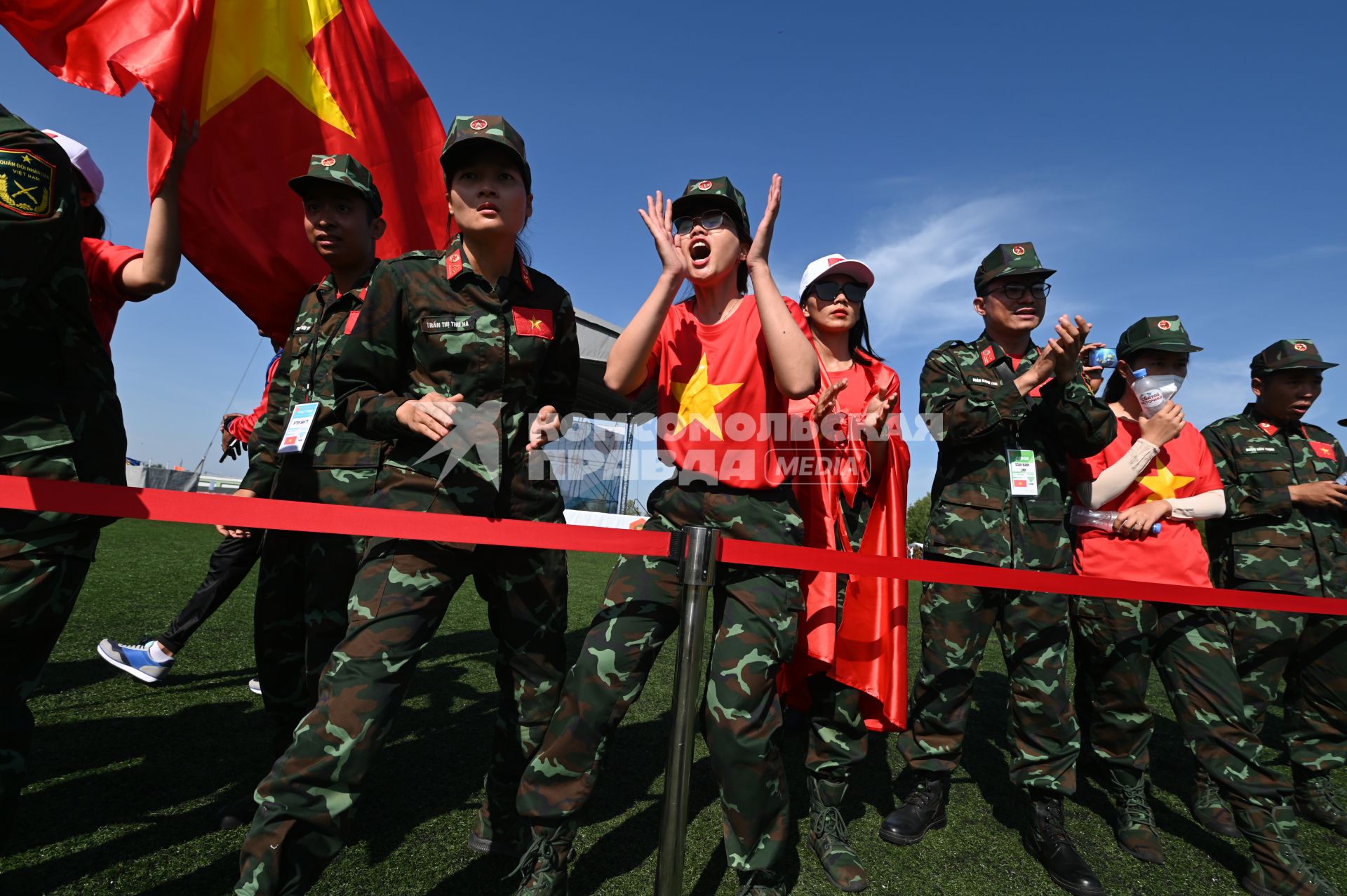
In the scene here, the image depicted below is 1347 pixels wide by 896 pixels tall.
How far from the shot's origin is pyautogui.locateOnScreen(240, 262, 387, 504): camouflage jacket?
→ 7.76ft

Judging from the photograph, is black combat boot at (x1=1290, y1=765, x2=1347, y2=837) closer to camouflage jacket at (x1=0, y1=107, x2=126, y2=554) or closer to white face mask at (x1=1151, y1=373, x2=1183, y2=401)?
white face mask at (x1=1151, y1=373, x2=1183, y2=401)

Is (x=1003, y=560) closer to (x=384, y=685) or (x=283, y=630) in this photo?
(x=384, y=685)

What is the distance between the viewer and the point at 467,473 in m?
1.93

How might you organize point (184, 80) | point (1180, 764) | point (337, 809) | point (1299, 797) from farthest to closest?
point (1180, 764) < point (1299, 797) < point (184, 80) < point (337, 809)

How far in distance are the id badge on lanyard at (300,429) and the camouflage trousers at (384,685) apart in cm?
77

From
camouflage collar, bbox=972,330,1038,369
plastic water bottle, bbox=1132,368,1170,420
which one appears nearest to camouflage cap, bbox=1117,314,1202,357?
plastic water bottle, bbox=1132,368,1170,420

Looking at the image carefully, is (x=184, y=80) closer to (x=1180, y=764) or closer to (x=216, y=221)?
(x=216, y=221)

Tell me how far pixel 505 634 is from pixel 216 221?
287 cm

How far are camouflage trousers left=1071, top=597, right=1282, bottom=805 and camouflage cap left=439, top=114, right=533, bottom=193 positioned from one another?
2.90m

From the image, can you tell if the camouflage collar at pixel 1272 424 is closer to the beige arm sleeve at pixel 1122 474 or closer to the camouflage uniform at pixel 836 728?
the beige arm sleeve at pixel 1122 474

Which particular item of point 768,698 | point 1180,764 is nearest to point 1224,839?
point 1180,764

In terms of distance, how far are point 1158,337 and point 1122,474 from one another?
2.35ft

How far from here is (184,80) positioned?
274 centimetres

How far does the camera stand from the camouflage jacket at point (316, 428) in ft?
7.76
